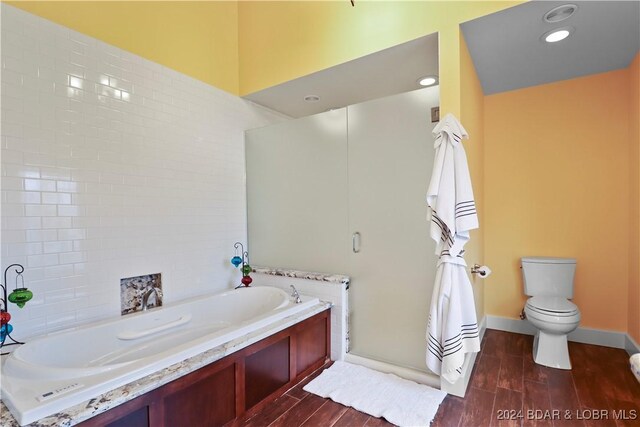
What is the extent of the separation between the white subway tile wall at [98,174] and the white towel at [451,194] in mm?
1915

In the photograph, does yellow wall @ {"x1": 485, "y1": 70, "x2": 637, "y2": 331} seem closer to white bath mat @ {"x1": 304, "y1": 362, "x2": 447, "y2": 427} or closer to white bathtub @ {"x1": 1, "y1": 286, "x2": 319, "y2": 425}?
white bath mat @ {"x1": 304, "y1": 362, "x2": 447, "y2": 427}

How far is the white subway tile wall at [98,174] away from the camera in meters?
1.77

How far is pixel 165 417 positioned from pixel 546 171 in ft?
11.2

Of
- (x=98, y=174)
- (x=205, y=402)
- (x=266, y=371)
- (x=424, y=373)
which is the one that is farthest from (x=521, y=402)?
(x=98, y=174)

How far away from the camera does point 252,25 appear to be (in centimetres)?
301

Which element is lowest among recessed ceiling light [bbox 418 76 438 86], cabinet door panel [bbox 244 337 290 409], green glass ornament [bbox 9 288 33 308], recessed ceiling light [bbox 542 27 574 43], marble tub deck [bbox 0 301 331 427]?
cabinet door panel [bbox 244 337 290 409]

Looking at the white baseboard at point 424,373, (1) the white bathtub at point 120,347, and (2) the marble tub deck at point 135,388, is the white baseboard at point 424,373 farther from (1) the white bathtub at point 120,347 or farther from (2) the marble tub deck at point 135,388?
(2) the marble tub deck at point 135,388

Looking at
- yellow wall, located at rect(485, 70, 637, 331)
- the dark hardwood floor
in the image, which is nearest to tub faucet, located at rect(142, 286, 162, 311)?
the dark hardwood floor

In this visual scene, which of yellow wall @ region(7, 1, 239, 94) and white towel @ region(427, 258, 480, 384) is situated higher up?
yellow wall @ region(7, 1, 239, 94)

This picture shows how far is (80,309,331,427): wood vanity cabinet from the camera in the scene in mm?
1328

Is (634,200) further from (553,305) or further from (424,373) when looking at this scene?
(424,373)

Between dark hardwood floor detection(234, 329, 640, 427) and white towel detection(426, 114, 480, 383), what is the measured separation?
28cm

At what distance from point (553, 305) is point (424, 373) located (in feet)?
3.87

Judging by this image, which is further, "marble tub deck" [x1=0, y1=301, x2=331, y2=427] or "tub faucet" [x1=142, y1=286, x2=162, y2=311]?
"tub faucet" [x1=142, y1=286, x2=162, y2=311]
